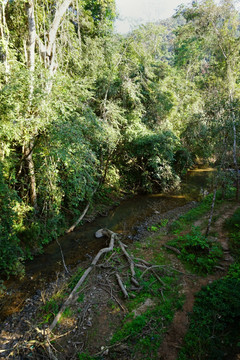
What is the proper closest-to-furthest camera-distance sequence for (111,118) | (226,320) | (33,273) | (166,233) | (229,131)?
1. (226,320)
2. (33,273)
3. (229,131)
4. (166,233)
5. (111,118)

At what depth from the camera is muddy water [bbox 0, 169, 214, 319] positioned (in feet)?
21.8

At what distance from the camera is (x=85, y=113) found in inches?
380

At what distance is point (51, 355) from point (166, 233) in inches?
280

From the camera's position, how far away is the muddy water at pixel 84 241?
6.65 m

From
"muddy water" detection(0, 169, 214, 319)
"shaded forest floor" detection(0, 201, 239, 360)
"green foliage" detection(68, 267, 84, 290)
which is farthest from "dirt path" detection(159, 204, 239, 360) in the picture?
"muddy water" detection(0, 169, 214, 319)

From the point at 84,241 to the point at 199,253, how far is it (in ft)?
17.3

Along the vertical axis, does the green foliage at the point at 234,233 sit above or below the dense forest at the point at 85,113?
below

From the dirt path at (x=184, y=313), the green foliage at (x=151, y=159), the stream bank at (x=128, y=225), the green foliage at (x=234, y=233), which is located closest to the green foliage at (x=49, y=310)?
the stream bank at (x=128, y=225)

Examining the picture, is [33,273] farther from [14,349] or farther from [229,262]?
[229,262]

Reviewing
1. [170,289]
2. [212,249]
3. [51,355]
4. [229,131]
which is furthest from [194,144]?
[51,355]

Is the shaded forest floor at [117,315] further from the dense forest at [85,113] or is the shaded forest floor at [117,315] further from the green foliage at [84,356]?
the dense forest at [85,113]

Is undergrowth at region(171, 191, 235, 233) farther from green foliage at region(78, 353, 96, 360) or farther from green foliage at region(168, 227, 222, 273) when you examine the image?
green foliage at region(78, 353, 96, 360)

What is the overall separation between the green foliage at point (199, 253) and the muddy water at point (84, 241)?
3.16 meters

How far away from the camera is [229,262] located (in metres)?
6.97
